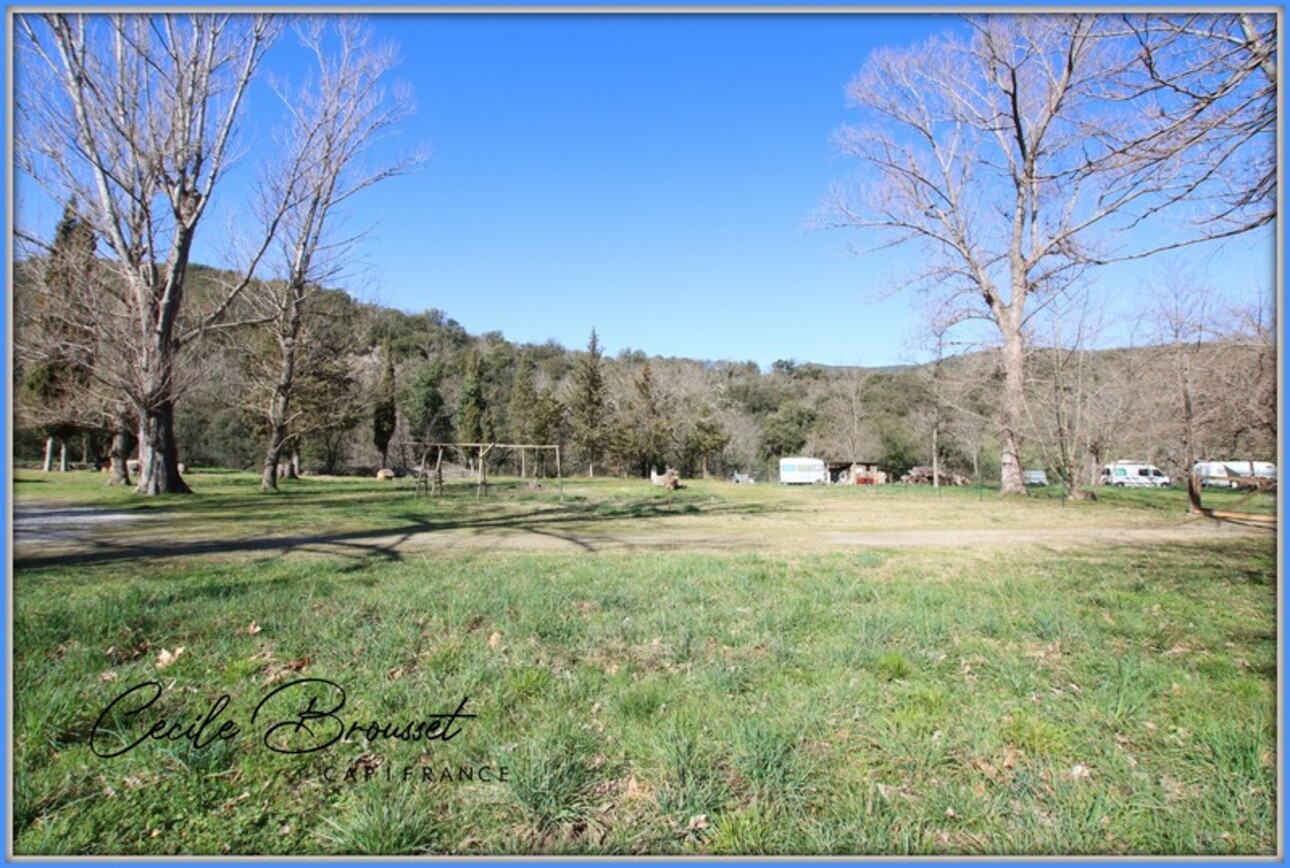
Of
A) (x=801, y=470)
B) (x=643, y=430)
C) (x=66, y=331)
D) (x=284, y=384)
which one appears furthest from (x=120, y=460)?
(x=801, y=470)

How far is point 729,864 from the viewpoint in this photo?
→ 56.2 inches

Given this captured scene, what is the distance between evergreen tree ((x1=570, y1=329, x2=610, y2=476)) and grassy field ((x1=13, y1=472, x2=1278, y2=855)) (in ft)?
23.8

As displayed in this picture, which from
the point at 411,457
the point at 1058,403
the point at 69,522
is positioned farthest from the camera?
the point at 411,457

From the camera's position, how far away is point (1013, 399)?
41.1 ft

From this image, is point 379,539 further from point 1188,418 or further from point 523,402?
point 1188,418

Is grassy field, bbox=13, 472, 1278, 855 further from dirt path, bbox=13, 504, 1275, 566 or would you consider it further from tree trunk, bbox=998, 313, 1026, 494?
tree trunk, bbox=998, 313, 1026, 494

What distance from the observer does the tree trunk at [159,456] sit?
9.93 metres

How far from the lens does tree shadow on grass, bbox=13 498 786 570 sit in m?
4.42

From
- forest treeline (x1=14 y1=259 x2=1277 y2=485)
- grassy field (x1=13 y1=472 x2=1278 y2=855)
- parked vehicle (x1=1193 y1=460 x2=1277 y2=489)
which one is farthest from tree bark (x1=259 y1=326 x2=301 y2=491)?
parked vehicle (x1=1193 y1=460 x2=1277 y2=489)

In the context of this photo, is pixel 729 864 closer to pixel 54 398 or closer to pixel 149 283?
pixel 54 398

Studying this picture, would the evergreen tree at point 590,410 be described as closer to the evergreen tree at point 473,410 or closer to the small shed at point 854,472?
the evergreen tree at point 473,410

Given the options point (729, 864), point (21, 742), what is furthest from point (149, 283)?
point (729, 864)

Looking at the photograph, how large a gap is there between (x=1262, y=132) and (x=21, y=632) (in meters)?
5.19

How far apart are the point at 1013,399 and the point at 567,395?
9.11 metres
